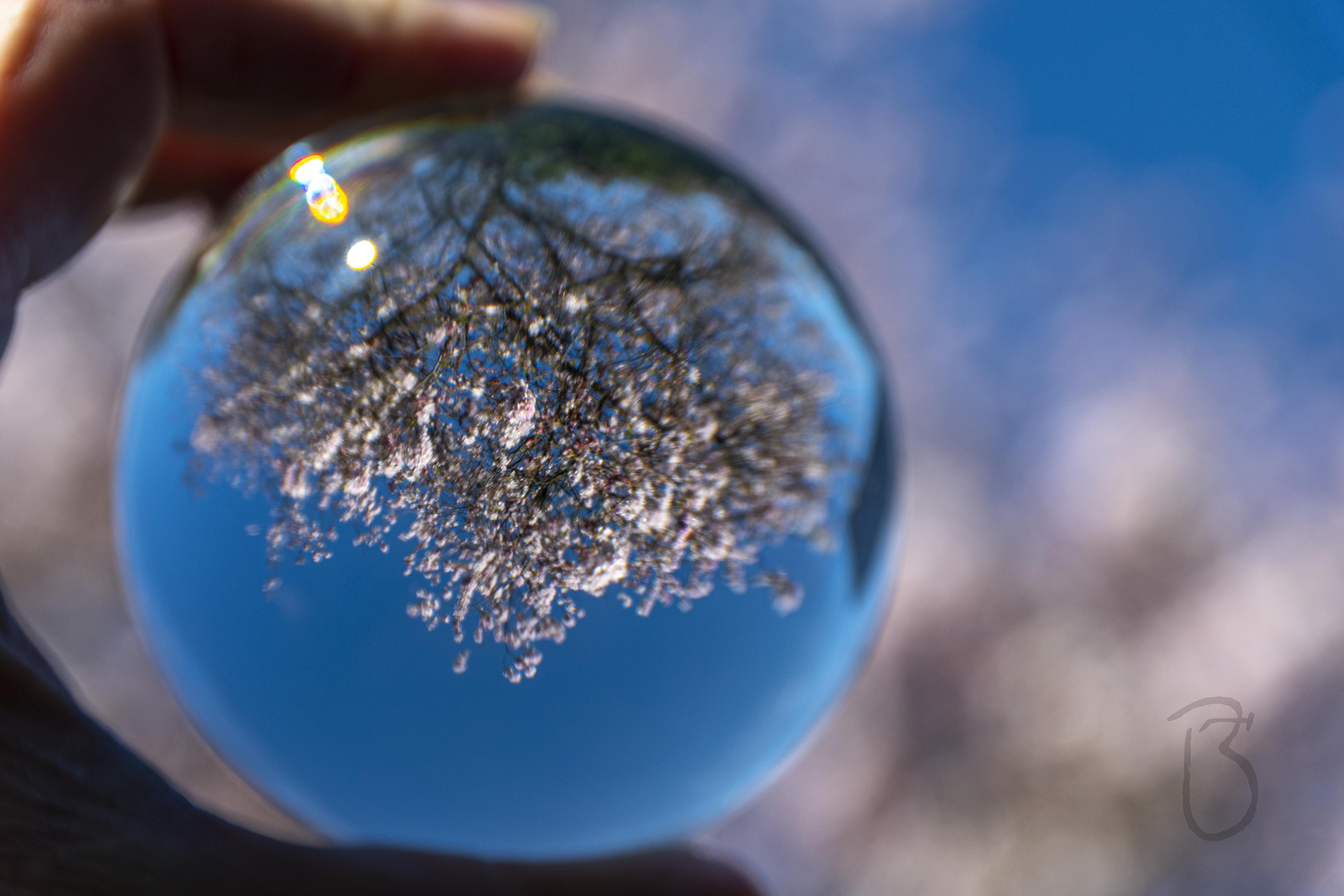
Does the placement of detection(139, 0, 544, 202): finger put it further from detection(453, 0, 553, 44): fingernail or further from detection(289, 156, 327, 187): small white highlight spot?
detection(289, 156, 327, 187): small white highlight spot

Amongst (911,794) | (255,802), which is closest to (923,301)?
(911,794)

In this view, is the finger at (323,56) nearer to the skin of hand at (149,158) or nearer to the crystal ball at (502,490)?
the skin of hand at (149,158)

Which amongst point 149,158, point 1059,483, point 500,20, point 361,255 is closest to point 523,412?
point 361,255
